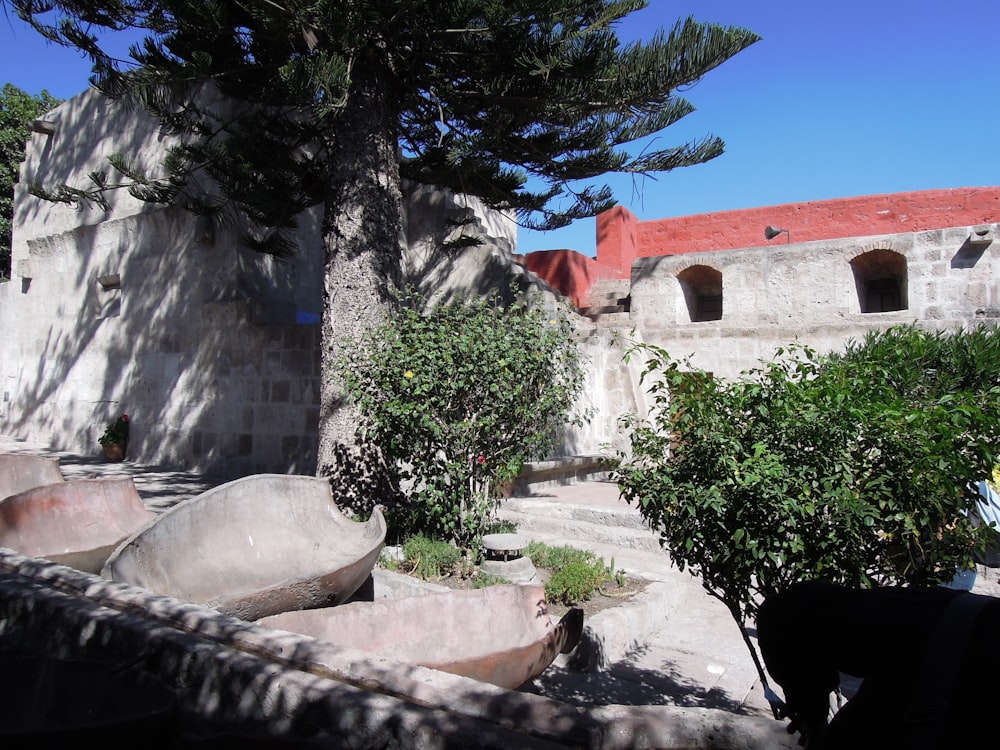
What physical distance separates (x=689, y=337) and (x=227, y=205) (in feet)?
21.5

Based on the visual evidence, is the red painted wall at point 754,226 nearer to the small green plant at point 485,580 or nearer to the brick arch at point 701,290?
the brick arch at point 701,290

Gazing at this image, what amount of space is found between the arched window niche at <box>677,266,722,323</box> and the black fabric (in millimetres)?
9318

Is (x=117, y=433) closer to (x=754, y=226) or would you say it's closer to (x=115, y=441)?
(x=115, y=441)

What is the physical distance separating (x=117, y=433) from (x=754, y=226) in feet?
34.7

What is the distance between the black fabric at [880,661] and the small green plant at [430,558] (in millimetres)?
3818

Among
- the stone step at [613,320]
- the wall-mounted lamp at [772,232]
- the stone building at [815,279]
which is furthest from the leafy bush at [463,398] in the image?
the wall-mounted lamp at [772,232]

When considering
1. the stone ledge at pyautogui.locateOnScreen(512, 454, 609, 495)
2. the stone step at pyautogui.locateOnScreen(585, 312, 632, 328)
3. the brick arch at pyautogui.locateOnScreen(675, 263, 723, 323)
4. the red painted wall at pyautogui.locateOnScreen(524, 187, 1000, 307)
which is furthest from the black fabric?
the red painted wall at pyautogui.locateOnScreen(524, 187, 1000, 307)

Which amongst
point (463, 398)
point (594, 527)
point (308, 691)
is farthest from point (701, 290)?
point (308, 691)

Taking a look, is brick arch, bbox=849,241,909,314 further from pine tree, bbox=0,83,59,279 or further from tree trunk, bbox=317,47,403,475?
pine tree, bbox=0,83,59,279

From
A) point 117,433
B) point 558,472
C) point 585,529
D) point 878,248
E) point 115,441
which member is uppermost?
point 878,248

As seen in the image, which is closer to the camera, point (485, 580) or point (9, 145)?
point (485, 580)

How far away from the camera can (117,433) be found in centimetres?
1119

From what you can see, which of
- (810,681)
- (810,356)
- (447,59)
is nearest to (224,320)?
(447,59)

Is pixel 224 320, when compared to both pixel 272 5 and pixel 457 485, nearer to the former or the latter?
pixel 272 5
